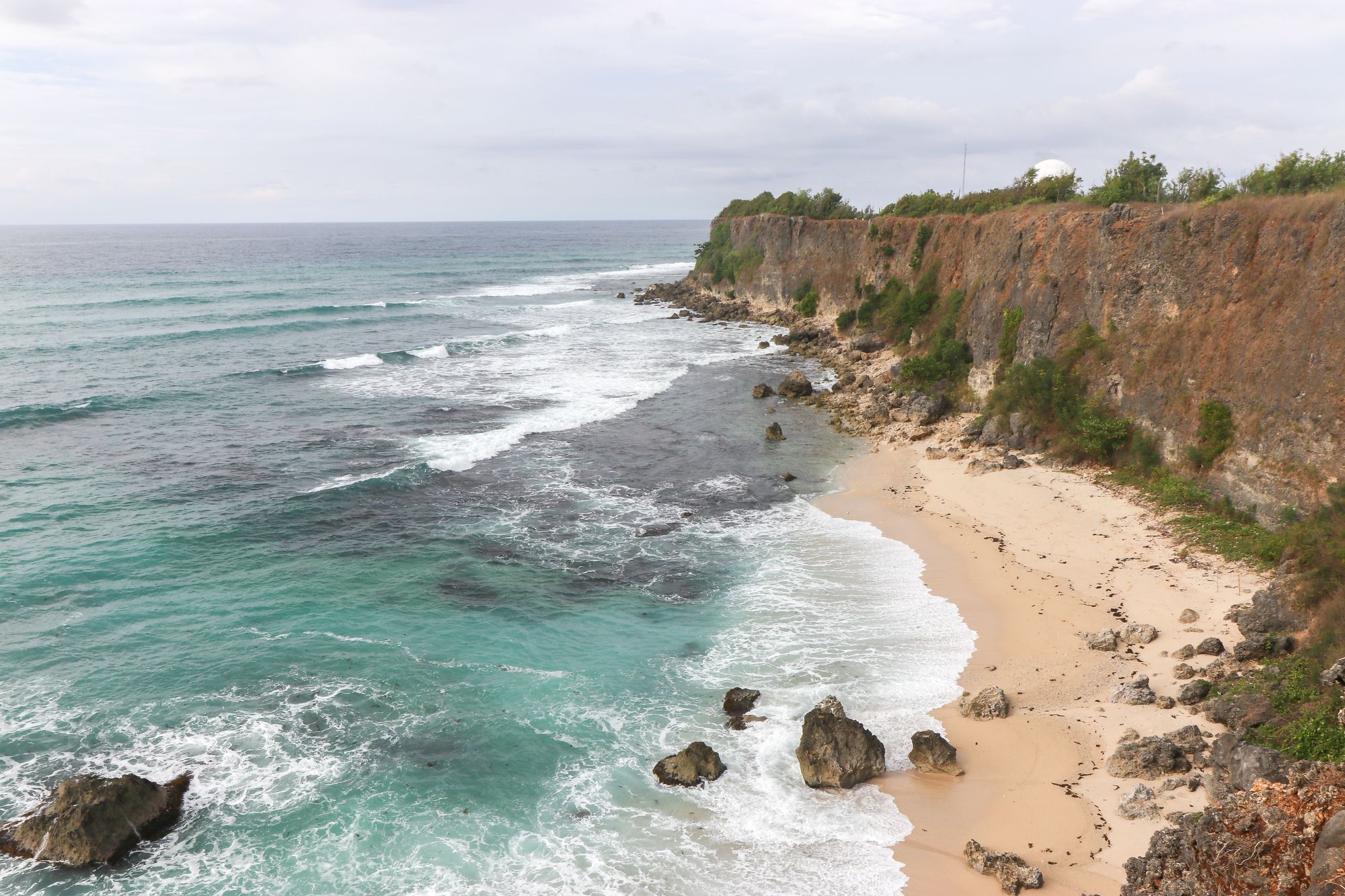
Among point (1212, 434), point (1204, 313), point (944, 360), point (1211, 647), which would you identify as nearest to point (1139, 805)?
point (1211, 647)

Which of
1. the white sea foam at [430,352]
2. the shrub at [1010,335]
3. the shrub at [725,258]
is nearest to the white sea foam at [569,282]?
the shrub at [725,258]

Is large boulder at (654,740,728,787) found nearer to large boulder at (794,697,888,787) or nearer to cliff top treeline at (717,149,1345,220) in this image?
large boulder at (794,697,888,787)

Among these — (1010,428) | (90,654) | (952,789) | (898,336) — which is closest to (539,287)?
(898,336)

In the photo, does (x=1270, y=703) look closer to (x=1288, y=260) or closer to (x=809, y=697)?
(x=809, y=697)

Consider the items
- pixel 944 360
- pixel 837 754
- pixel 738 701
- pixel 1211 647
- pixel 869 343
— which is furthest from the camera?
pixel 869 343

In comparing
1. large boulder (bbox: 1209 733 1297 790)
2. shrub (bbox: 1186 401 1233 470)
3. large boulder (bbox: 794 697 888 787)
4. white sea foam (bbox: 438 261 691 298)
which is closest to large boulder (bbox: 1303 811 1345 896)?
large boulder (bbox: 1209 733 1297 790)

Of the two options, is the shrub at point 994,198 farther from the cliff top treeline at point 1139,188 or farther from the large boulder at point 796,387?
the large boulder at point 796,387

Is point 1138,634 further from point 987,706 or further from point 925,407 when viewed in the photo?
point 925,407
